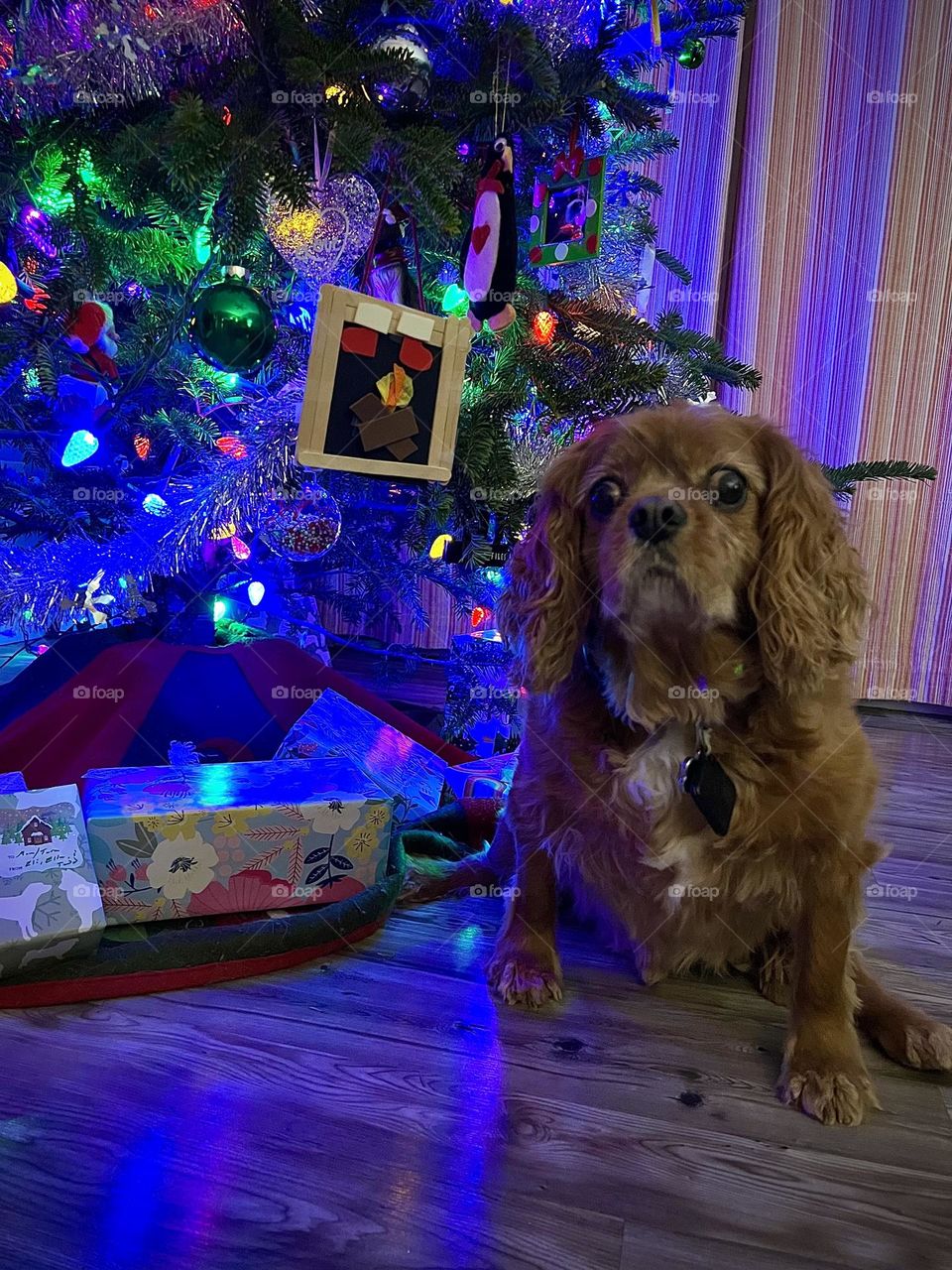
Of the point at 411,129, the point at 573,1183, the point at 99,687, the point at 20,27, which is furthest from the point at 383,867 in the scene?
the point at 20,27

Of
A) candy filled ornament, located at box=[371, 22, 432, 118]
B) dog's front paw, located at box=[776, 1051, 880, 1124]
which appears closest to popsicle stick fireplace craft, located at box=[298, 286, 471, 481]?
candy filled ornament, located at box=[371, 22, 432, 118]

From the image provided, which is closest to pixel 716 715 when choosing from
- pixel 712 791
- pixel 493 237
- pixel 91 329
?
pixel 712 791

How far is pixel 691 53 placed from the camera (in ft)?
6.57

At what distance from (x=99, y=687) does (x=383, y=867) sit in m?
1.01

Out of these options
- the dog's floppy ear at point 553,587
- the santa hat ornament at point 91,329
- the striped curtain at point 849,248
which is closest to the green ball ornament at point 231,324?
the santa hat ornament at point 91,329

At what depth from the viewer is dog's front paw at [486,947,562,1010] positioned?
133cm

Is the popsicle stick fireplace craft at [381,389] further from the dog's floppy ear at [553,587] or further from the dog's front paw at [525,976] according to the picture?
the dog's front paw at [525,976]

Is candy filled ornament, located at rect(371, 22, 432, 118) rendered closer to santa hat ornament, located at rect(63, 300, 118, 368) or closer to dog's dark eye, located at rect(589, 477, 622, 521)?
santa hat ornament, located at rect(63, 300, 118, 368)

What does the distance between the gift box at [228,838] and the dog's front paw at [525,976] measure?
1.06ft

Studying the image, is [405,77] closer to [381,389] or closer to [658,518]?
[381,389]

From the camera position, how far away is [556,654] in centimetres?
131

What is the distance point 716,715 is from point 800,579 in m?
0.23

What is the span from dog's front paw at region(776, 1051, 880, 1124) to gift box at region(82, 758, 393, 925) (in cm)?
78

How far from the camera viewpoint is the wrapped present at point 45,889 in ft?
4.01
